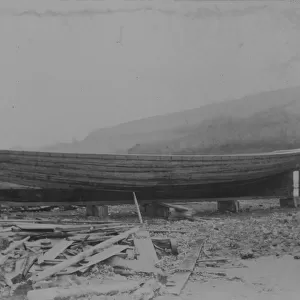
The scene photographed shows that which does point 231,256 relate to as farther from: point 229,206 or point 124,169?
point 229,206

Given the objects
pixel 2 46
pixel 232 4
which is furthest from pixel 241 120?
pixel 2 46

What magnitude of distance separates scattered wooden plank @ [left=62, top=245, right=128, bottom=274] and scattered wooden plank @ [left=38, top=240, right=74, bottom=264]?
303 millimetres

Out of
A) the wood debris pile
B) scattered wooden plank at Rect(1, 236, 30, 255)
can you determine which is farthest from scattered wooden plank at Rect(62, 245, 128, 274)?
scattered wooden plank at Rect(1, 236, 30, 255)

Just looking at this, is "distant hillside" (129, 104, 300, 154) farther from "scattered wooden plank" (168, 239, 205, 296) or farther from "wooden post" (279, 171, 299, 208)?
"scattered wooden plank" (168, 239, 205, 296)

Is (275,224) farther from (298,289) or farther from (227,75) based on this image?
(227,75)

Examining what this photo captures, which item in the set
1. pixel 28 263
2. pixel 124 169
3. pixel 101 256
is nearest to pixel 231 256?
pixel 101 256

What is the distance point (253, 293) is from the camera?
11.7ft

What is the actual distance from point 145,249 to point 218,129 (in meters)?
12.5

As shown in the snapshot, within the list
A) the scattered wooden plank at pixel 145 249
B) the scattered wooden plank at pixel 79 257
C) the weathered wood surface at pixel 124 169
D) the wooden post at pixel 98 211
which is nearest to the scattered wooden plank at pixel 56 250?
the scattered wooden plank at pixel 79 257

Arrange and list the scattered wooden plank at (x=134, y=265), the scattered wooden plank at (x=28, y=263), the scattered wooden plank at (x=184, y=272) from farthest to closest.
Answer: the scattered wooden plank at (x=134, y=265) < the scattered wooden plank at (x=28, y=263) < the scattered wooden plank at (x=184, y=272)

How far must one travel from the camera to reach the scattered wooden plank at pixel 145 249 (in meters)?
4.25

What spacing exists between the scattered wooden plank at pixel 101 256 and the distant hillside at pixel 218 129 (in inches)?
432

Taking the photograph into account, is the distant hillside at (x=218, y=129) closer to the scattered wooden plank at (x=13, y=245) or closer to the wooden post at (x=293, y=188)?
the wooden post at (x=293, y=188)

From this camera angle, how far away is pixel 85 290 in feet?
11.1
